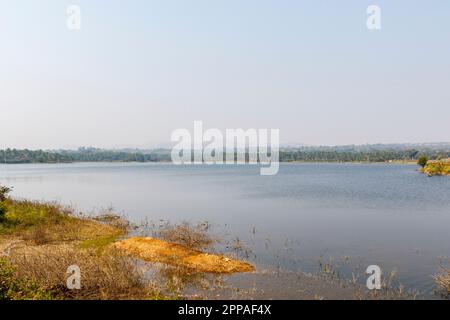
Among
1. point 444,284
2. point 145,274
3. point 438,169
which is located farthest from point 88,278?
point 438,169

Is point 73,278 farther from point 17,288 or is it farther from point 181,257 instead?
point 181,257

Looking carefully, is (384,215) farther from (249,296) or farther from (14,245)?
(14,245)

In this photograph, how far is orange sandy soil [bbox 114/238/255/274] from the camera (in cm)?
2017

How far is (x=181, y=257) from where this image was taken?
71.8 feet

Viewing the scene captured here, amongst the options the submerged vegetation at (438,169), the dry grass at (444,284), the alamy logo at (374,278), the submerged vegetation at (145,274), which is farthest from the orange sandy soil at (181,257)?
the submerged vegetation at (438,169)

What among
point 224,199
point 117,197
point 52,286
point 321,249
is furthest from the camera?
point 117,197

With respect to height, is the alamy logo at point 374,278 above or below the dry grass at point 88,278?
below

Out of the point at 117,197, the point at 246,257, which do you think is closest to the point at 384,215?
the point at 246,257

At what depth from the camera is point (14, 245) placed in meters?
23.7

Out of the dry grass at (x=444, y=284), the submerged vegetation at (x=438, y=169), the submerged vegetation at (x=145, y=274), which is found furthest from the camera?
the submerged vegetation at (x=438, y=169)

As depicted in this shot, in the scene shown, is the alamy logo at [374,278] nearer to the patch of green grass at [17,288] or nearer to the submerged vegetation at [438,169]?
the patch of green grass at [17,288]

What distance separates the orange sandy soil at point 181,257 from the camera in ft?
Result: 66.2

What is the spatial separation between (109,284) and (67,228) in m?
16.6

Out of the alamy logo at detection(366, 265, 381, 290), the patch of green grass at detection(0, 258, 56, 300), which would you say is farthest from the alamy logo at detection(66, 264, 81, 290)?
the alamy logo at detection(366, 265, 381, 290)
